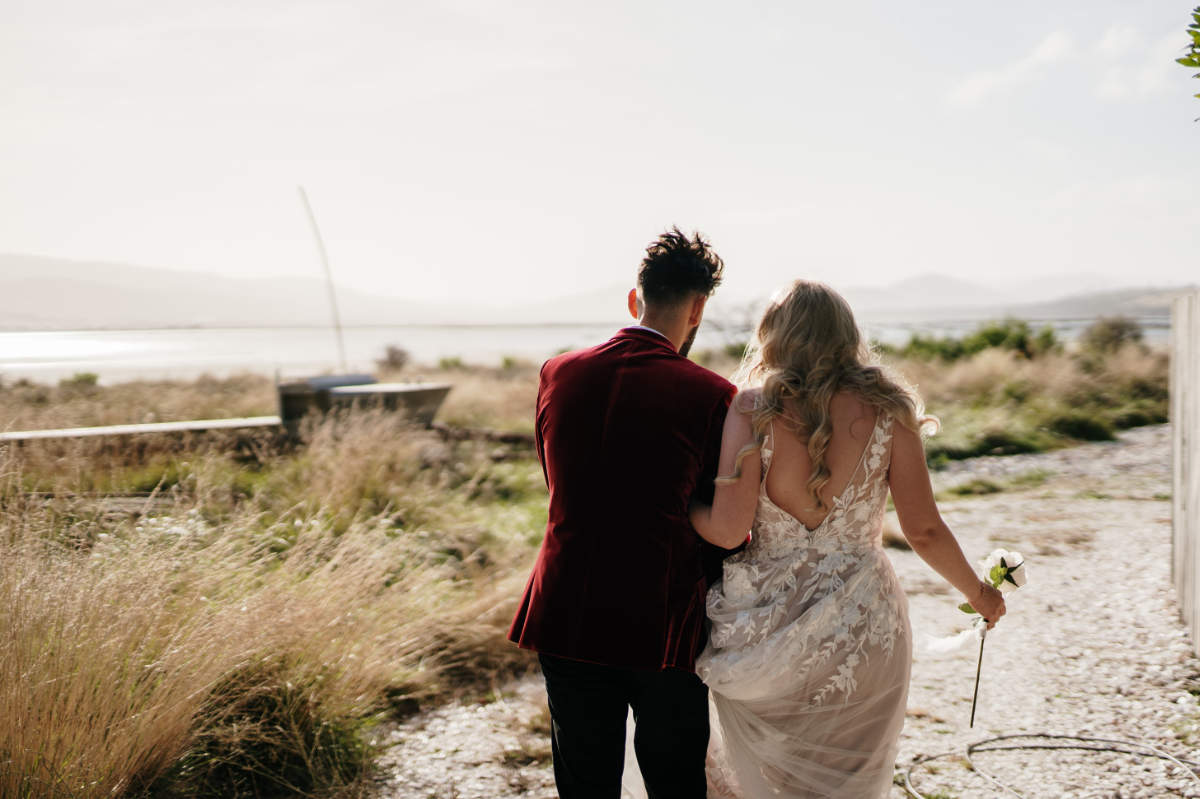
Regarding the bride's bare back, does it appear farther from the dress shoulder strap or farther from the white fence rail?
the white fence rail

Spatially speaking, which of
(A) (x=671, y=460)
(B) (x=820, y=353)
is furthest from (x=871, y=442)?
(A) (x=671, y=460)

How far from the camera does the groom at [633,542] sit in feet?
6.71

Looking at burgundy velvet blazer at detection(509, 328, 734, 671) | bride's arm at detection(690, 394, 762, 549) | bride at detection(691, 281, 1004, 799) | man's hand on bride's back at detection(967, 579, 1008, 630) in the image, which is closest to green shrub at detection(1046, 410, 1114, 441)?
man's hand on bride's back at detection(967, 579, 1008, 630)

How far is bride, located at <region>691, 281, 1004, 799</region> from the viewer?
84.0 inches

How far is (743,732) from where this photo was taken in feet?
7.87

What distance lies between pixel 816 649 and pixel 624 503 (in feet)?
2.34

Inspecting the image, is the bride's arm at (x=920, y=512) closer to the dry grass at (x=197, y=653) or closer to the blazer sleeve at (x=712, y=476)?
the blazer sleeve at (x=712, y=476)

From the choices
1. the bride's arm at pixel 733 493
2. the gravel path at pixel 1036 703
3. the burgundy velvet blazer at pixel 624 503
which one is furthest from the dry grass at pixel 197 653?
the bride's arm at pixel 733 493

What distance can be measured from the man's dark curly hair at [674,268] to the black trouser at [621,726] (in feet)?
3.18

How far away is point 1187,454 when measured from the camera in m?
4.89

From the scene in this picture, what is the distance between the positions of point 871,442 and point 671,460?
1.79 ft

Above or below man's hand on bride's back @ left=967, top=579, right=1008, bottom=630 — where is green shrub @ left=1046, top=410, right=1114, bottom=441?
below

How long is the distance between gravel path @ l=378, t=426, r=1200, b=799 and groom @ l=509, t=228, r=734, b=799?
1.57m

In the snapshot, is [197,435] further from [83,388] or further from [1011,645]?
[83,388]
